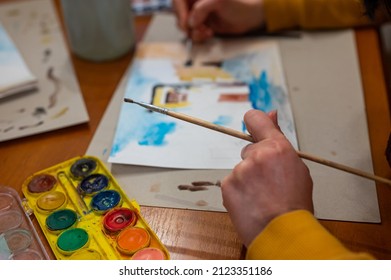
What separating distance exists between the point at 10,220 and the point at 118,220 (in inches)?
5.8

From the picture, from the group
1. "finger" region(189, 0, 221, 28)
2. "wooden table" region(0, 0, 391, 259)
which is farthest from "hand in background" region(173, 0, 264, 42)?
"wooden table" region(0, 0, 391, 259)

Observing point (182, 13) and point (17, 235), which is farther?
point (182, 13)

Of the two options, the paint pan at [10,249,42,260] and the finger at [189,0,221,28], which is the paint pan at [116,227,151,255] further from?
the finger at [189,0,221,28]

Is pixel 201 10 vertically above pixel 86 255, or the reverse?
pixel 201 10

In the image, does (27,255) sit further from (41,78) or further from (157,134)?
(41,78)

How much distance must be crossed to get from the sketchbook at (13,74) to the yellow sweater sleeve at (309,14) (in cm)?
52

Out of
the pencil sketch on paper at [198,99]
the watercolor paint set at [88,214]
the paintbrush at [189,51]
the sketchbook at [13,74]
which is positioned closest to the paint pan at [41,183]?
the watercolor paint set at [88,214]

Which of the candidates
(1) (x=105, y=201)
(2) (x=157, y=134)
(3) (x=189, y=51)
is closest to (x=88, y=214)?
(1) (x=105, y=201)

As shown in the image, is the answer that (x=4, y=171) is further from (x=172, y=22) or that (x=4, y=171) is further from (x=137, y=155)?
(x=172, y=22)

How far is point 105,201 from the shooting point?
2.23 feet

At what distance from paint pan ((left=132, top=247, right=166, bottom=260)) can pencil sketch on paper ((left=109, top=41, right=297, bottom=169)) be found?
0.56ft

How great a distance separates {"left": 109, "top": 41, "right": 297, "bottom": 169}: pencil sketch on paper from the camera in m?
0.77

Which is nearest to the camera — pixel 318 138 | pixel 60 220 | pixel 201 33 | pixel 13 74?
pixel 60 220
